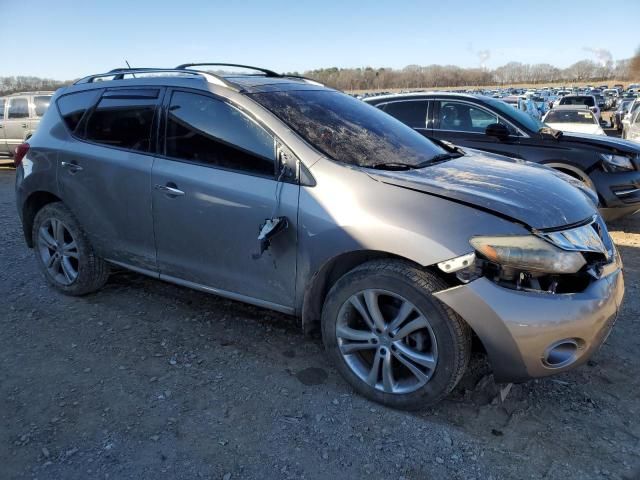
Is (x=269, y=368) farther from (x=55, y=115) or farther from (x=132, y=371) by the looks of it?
(x=55, y=115)

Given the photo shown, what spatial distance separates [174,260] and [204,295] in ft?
2.77

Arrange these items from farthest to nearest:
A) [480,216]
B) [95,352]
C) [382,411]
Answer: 1. [95,352]
2. [382,411]
3. [480,216]

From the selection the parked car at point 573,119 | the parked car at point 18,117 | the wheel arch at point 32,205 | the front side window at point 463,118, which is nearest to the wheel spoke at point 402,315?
the wheel arch at point 32,205

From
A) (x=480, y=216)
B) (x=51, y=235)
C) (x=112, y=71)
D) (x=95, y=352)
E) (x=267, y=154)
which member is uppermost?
(x=112, y=71)

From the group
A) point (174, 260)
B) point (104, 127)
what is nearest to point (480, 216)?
point (174, 260)

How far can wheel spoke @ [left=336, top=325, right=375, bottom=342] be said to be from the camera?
2.76 m

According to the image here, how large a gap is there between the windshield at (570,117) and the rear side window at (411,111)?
29.6ft

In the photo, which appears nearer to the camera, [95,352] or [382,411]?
[382,411]

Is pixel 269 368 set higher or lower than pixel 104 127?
lower

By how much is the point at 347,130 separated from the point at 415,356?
148 cm

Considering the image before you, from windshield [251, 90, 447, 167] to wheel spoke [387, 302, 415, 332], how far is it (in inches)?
33.7

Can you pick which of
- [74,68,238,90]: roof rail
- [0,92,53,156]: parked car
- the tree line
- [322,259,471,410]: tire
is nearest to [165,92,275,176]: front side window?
[74,68,238,90]: roof rail

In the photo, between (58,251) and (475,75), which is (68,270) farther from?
(475,75)

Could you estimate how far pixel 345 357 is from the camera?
9.37 ft
